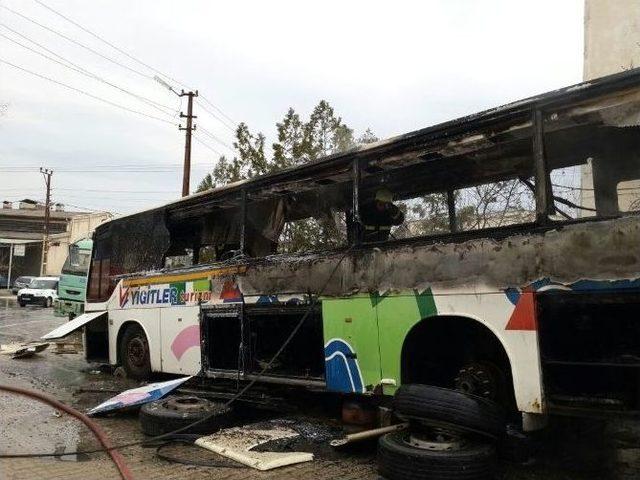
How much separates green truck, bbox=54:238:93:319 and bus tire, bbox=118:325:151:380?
29.7ft

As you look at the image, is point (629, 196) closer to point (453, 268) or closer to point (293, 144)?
point (453, 268)

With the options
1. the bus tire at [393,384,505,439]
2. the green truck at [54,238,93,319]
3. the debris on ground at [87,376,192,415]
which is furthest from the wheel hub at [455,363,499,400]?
the green truck at [54,238,93,319]

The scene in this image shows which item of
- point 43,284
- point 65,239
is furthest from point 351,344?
point 65,239

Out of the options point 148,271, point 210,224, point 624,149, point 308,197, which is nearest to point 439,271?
point 624,149

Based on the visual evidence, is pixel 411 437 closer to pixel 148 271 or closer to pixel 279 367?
pixel 279 367

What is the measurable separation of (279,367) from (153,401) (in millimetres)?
1445

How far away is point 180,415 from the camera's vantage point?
5.72 metres

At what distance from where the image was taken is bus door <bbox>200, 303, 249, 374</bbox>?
663 centimetres

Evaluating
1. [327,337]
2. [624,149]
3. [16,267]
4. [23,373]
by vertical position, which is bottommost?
[23,373]

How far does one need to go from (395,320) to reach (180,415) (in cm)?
241

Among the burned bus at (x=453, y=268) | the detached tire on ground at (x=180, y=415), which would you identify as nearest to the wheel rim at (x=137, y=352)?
the burned bus at (x=453, y=268)

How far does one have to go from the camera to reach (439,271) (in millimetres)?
4773

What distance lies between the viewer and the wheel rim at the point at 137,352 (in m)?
8.51

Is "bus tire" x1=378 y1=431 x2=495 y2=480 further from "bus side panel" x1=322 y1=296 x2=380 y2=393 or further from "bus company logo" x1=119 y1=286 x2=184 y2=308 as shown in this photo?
"bus company logo" x1=119 y1=286 x2=184 y2=308
